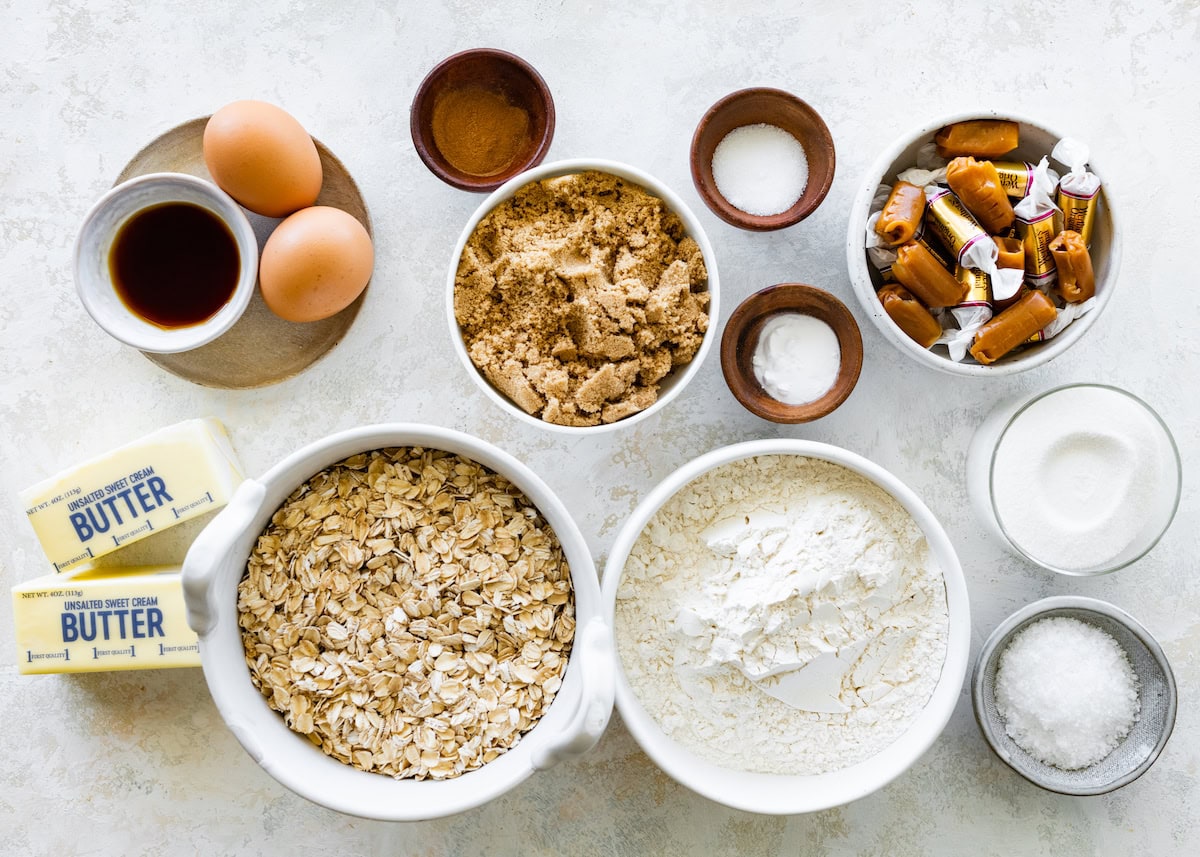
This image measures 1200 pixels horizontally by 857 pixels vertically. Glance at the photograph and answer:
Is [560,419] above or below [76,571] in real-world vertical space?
above

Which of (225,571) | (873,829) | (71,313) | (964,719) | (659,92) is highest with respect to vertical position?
(659,92)

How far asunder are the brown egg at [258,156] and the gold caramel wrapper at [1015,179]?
3.06 ft

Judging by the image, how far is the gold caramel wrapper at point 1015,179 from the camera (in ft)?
3.93

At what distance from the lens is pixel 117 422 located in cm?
131

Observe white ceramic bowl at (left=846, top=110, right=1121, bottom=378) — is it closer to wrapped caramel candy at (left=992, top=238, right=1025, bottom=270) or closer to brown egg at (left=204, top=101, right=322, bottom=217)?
wrapped caramel candy at (left=992, top=238, right=1025, bottom=270)

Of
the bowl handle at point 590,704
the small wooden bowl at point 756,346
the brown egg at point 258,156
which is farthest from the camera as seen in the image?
the small wooden bowl at point 756,346

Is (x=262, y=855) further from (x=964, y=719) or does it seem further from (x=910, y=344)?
(x=910, y=344)

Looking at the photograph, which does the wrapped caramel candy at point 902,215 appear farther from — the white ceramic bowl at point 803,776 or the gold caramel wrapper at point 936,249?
the white ceramic bowl at point 803,776

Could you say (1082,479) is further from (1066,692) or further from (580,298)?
(580,298)

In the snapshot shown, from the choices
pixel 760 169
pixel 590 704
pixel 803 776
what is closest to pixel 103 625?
pixel 590 704

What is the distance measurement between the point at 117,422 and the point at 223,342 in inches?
8.8

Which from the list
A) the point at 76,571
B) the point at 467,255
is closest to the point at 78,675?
the point at 76,571

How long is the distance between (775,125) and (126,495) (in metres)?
1.05

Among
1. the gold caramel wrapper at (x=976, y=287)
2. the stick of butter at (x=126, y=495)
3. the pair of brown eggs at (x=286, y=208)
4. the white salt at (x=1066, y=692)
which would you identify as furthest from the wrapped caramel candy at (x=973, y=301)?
the stick of butter at (x=126, y=495)
